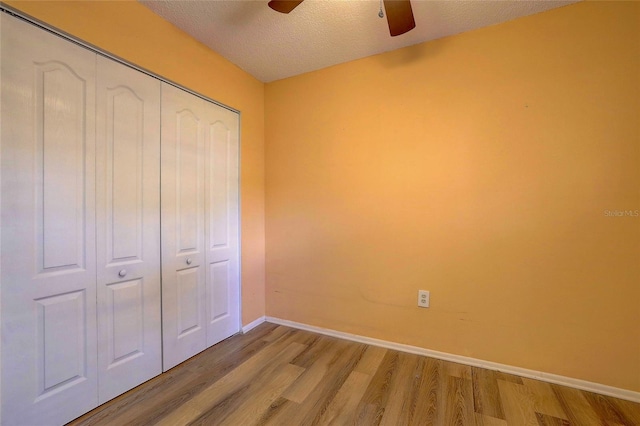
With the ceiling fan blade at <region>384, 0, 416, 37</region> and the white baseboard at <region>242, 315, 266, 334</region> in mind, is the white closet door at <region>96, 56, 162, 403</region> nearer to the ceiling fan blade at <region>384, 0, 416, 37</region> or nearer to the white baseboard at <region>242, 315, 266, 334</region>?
the white baseboard at <region>242, 315, 266, 334</region>

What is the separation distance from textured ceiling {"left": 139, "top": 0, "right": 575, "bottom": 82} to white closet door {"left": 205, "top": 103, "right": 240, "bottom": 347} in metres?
0.55

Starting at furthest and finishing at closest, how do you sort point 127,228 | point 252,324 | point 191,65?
1. point 252,324
2. point 191,65
3. point 127,228

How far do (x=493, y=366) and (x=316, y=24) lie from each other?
2.70 metres

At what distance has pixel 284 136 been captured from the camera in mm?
2531

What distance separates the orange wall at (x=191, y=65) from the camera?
136 centimetres

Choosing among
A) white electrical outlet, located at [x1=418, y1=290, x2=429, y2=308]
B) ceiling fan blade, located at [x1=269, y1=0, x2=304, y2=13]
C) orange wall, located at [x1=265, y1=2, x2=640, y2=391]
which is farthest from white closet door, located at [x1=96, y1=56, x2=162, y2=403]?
white electrical outlet, located at [x1=418, y1=290, x2=429, y2=308]

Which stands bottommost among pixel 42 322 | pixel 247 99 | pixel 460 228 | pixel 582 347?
pixel 582 347

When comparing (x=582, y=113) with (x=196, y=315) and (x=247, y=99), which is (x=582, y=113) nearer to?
(x=247, y=99)

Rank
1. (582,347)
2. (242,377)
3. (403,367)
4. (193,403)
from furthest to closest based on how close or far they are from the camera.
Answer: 1. (403,367)
2. (242,377)
3. (582,347)
4. (193,403)

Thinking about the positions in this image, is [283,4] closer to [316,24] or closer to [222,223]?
[316,24]

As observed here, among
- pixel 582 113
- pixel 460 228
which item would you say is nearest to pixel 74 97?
pixel 460 228

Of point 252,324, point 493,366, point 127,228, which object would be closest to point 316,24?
point 127,228

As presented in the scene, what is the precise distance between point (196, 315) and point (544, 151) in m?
2.73

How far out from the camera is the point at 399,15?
1356 mm
